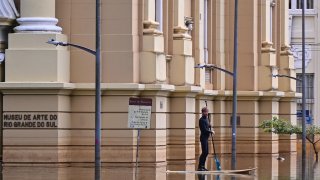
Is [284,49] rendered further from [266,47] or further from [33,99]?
[33,99]

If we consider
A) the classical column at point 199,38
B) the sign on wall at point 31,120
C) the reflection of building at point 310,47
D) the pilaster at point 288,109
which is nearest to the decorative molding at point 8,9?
the sign on wall at point 31,120

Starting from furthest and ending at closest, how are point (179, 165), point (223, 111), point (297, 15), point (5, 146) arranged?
point (297, 15)
point (223, 111)
point (179, 165)
point (5, 146)

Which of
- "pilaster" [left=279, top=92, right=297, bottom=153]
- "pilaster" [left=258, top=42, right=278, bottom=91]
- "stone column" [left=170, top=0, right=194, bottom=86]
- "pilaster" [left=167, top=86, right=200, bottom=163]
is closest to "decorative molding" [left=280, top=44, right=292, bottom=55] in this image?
"pilaster" [left=279, top=92, right=297, bottom=153]

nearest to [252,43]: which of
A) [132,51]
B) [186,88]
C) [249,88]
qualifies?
[249,88]

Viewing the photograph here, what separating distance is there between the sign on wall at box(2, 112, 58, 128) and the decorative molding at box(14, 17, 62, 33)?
9.16ft

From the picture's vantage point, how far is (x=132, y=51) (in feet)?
134

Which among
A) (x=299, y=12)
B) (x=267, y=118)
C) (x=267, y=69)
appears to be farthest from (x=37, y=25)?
(x=299, y=12)

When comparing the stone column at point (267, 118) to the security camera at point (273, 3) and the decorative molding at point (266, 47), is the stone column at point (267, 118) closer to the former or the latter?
the decorative molding at point (266, 47)

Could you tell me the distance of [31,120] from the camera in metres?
39.7

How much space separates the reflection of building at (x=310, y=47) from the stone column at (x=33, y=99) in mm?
35157

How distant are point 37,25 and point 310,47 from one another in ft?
119

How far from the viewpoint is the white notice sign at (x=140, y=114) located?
36.9 metres

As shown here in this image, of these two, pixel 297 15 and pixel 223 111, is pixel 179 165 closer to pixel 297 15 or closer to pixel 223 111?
pixel 223 111

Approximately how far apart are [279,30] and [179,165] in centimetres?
1990
